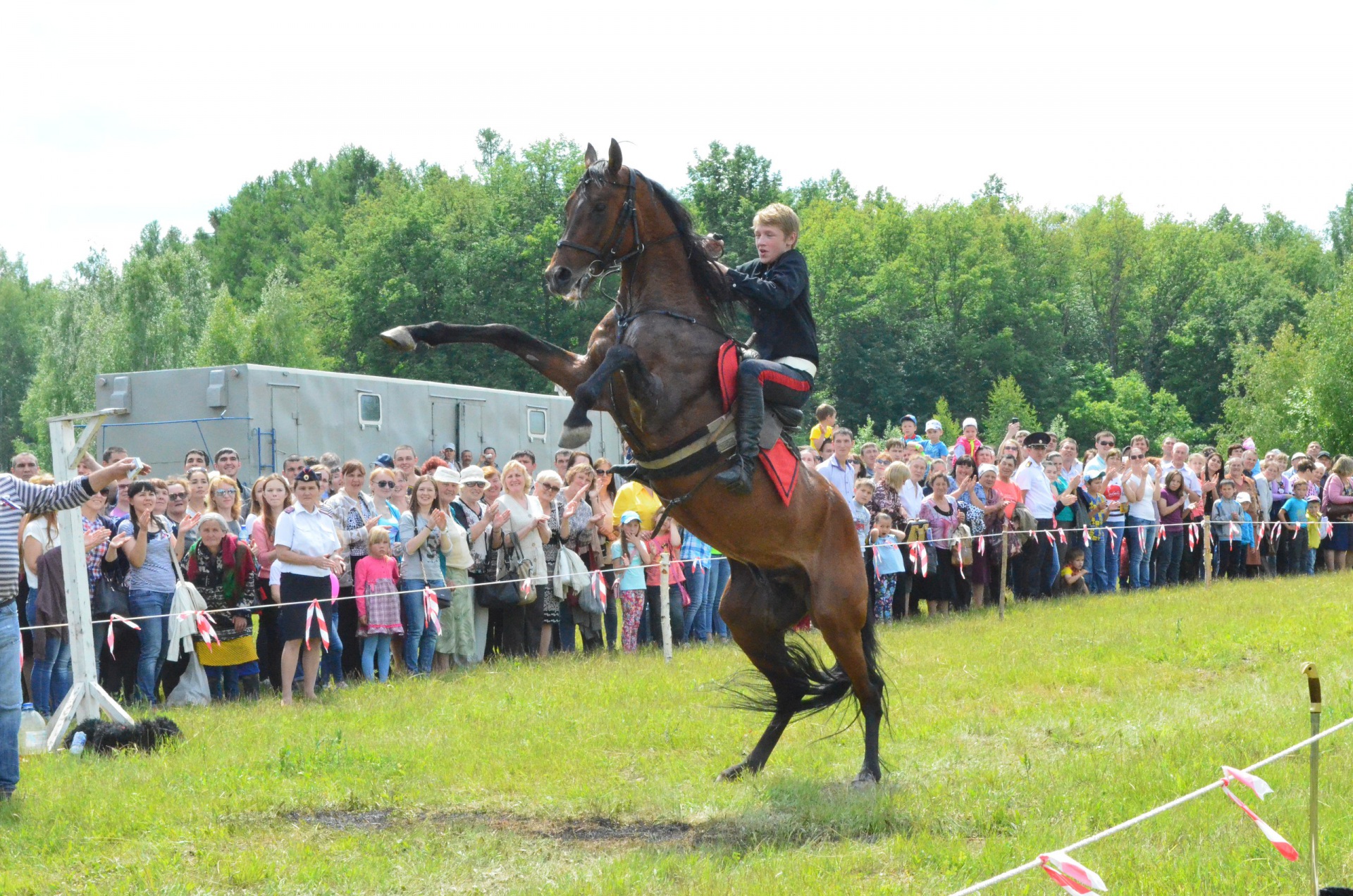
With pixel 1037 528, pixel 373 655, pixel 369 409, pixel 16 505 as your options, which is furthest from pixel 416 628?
pixel 369 409

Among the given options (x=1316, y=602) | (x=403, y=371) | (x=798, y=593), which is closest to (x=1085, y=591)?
(x=1316, y=602)

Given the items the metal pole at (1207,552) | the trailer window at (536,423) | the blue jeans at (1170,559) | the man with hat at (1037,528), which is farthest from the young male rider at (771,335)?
the trailer window at (536,423)

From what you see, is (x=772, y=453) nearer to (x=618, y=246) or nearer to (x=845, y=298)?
(x=618, y=246)

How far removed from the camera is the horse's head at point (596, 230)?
665cm

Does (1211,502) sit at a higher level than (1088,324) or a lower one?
lower

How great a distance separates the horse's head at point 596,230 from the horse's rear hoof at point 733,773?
116 inches

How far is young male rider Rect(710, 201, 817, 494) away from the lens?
698 centimetres

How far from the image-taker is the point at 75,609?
8.70 meters

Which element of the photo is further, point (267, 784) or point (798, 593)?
point (798, 593)

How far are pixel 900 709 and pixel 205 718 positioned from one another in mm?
5135

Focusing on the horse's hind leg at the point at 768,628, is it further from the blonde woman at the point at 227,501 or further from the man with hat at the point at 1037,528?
the man with hat at the point at 1037,528

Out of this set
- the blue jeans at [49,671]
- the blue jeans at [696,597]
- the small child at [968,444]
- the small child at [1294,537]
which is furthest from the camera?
the small child at [1294,537]

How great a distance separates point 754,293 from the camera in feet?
23.8

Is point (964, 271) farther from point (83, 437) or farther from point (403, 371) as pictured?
point (83, 437)
